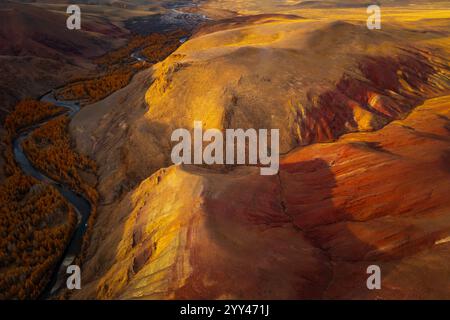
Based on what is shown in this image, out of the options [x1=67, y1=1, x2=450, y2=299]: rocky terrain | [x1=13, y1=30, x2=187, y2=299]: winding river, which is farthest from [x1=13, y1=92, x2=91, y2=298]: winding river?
[x1=67, y1=1, x2=450, y2=299]: rocky terrain

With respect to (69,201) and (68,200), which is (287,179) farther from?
(68,200)

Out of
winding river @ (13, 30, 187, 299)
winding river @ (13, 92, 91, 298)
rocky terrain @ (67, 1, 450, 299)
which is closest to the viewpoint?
rocky terrain @ (67, 1, 450, 299)

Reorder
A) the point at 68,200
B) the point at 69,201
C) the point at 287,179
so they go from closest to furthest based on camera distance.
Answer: the point at 287,179, the point at 69,201, the point at 68,200

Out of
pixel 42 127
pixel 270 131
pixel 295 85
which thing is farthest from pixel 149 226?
pixel 42 127

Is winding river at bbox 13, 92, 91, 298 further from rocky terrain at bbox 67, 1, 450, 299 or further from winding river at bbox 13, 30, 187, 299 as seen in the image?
rocky terrain at bbox 67, 1, 450, 299

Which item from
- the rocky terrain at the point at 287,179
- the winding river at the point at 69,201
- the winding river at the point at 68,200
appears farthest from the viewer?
the winding river at the point at 68,200

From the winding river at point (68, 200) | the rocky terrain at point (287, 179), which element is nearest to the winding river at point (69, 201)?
the winding river at point (68, 200)

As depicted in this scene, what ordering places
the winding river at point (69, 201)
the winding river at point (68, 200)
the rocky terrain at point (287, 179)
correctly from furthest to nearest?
1. the winding river at point (68, 200)
2. the winding river at point (69, 201)
3. the rocky terrain at point (287, 179)

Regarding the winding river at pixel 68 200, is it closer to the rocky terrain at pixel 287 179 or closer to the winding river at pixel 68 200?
the winding river at pixel 68 200

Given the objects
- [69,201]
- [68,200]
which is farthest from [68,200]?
[69,201]
